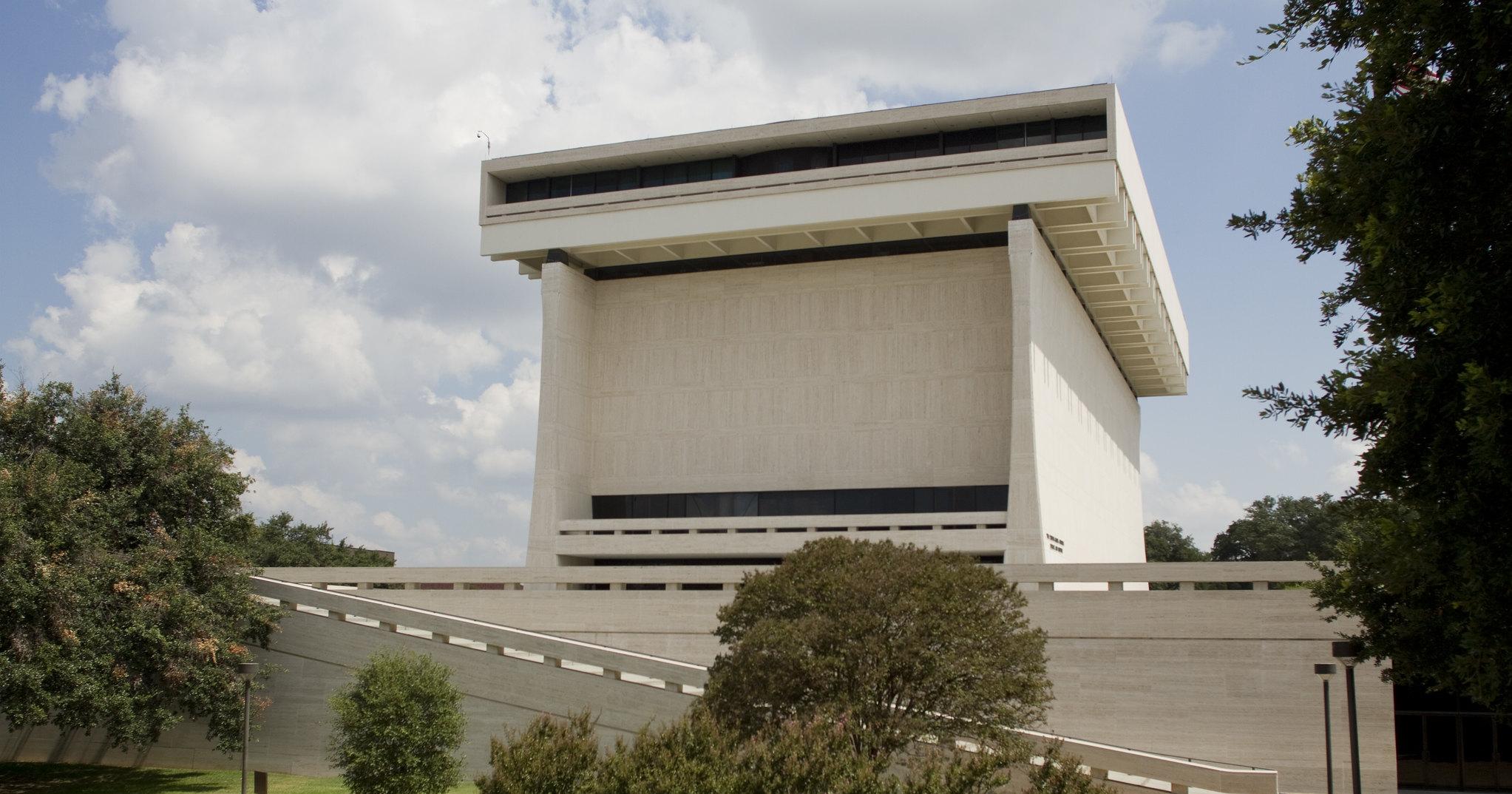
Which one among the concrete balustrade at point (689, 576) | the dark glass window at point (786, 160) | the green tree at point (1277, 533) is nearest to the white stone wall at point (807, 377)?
the dark glass window at point (786, 160)

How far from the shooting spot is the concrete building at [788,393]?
32.2m

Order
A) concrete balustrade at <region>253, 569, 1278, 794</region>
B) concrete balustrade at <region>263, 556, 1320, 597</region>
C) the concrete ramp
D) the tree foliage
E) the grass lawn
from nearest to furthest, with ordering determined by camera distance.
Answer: the tree foliage < concrete balustrade at <region>253, 569, 1278, 794</region> < the concrete ramp < the grass lawn < concrete balustrade at <region>263, 556, 1320, 597</region>

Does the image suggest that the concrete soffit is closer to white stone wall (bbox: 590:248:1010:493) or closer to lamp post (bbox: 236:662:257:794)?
white stone wall (bbox: 590:248:1010:493)

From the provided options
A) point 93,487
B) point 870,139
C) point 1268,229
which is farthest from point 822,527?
point 1268,229

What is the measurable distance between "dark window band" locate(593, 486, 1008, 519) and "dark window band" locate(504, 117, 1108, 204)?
1051cm

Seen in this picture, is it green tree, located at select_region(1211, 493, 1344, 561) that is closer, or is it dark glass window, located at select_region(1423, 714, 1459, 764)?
dark glass window, located at select_region(1423, 714, 1459, 764)

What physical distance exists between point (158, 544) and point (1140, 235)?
33347 millimetres

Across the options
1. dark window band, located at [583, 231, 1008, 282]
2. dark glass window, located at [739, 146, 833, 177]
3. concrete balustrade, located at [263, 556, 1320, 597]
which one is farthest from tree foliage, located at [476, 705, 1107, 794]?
dark glass window, located at [739, 146, 833, 177]

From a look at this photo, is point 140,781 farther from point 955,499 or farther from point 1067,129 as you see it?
point 1067,129

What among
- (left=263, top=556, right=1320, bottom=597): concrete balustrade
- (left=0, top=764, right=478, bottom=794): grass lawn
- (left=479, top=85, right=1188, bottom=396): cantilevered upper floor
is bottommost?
(left=0, top=764, right=478, bottom=794): grass lawn

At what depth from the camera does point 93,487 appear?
3008cm

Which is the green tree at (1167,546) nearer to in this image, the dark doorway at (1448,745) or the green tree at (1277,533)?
the green tree at (1277,533)

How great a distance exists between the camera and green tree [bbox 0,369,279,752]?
27.2 metres

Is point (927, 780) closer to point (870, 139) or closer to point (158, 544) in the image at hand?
point (158, 544)
